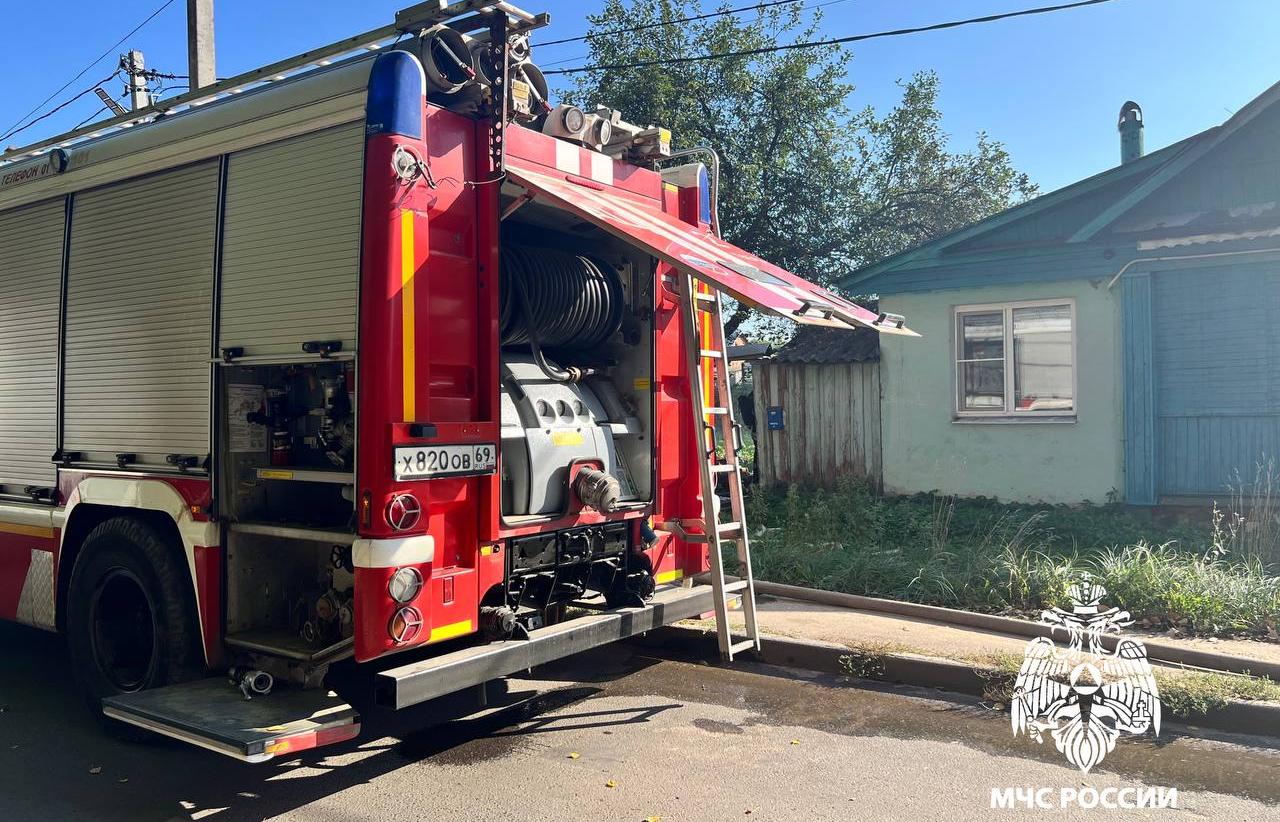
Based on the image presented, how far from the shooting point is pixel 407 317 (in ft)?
14.1

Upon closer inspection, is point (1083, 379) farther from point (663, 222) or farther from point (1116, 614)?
point (663, 222)

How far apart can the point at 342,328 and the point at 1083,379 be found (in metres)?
9.14

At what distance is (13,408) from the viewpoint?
6.11 meters

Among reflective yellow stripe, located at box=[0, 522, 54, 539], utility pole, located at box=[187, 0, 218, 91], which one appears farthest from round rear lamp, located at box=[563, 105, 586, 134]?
utility pole, located at box=[187, 0, 218, 91]

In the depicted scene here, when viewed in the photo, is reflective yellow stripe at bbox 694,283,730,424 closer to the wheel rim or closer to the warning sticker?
the warning sticker

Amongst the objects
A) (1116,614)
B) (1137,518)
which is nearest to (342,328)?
(1116,614)

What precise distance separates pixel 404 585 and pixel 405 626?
178mm

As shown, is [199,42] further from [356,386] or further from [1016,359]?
[1016,359]

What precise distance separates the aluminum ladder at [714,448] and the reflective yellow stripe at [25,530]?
146 inches

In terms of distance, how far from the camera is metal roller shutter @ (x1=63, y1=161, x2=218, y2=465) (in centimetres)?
498

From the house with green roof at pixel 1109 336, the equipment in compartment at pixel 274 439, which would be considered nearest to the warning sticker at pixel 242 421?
the equipment in compartment at pixel 274 439

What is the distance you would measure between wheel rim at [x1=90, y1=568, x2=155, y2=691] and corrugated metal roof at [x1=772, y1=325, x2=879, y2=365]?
27.5ft

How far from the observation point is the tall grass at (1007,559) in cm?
670

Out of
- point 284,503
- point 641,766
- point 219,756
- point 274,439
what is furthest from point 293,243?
point 641,766
